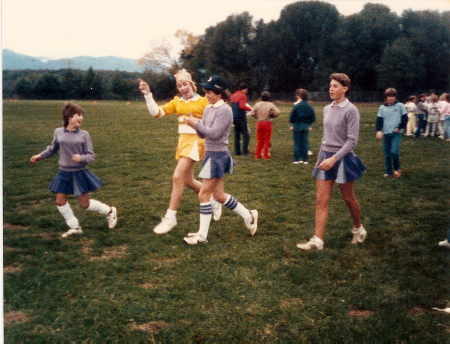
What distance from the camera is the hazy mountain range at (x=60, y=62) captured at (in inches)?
148

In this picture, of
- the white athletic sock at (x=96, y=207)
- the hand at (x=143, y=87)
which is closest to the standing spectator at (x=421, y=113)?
the hand at (x=143, y=87)

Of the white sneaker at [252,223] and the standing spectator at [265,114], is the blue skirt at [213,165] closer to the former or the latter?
the white sneaker at [252,223]

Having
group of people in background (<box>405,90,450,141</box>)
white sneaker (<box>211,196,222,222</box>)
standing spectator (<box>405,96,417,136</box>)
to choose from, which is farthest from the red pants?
standing spectator (<box>405,96,417,136</box>)

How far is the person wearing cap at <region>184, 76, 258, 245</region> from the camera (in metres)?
4.45

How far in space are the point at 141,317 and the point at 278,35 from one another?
814 centimetres

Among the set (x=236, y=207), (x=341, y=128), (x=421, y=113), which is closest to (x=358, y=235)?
(x=341, y=128)

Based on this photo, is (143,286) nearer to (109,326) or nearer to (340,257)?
(109,326)

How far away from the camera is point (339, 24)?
864 cm

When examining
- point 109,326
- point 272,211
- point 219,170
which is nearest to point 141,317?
point 109,326

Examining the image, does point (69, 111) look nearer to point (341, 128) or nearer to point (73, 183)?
point (73, 183)

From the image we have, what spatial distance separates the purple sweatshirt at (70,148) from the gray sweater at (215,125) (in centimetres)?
127

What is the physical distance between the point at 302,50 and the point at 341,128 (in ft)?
26.4

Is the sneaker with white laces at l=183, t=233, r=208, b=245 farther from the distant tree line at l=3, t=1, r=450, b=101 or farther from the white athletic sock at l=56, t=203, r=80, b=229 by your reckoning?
the distant tree line at l=3, t=1, r=450, b=101

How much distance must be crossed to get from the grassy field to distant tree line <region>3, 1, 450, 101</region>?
211 cm
